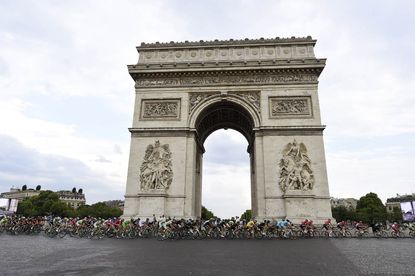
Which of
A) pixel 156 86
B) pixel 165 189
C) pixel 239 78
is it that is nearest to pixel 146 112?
pixel 156 86

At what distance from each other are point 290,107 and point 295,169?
4938mm

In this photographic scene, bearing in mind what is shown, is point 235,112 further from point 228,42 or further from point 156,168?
point 156,168

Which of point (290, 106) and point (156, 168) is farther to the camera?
point (290, 106)

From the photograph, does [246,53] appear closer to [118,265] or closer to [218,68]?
[218,68]

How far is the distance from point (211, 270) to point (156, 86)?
19.1 metres

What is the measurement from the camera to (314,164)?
2117 cm

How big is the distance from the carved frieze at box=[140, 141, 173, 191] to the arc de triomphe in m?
0.07

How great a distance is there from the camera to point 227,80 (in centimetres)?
2386

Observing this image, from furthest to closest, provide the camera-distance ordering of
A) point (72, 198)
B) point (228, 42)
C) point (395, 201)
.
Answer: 1. point (72, 198)
2. point (395, 201)
3. point (228, 42)

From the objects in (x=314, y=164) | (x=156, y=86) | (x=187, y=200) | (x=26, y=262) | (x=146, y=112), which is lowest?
(x=26, y=262)

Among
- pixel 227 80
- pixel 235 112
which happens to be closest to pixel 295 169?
pixel 235 112

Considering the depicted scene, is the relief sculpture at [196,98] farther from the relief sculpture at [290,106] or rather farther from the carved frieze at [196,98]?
the relief sculpture at [290,106]

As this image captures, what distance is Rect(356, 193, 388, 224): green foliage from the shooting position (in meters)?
48.2

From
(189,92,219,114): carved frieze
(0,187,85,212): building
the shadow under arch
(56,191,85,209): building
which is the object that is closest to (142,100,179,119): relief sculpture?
(189,92,219,114): carved frieze
